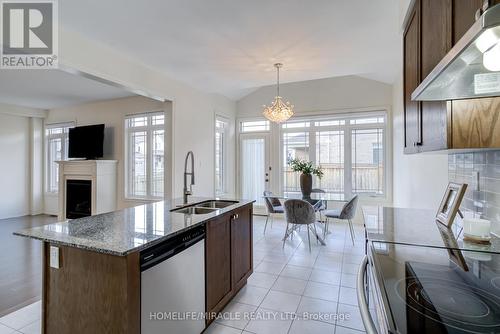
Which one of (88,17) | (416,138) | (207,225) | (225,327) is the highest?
(88,17)

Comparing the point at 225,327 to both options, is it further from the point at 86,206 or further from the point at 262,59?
the point at 86,206

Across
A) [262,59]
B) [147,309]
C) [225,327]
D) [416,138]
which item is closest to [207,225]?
[147,309]

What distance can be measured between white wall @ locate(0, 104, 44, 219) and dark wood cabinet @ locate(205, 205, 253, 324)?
682cm

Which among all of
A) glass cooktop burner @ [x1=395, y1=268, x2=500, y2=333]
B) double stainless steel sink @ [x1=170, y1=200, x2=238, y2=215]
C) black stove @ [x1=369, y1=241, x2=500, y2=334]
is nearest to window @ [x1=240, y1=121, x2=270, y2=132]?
double stainless steel sink @ [x1=170, y1=200, x2=238, y2=215]

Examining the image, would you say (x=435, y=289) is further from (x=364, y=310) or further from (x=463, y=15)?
(x=463, y=15)

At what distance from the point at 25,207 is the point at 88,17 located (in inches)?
250

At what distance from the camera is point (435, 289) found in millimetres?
958

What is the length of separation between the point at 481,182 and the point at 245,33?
2562 mm

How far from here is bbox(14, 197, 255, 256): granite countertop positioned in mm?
1344

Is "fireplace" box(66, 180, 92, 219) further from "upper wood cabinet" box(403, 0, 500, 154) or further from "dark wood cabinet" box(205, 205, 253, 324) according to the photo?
"upper wood cabinet" box(403, 0, 500, 154)

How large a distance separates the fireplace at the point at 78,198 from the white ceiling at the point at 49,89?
1815 mm

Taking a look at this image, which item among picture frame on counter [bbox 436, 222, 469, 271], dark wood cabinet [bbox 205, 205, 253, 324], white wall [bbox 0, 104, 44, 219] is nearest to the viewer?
picture frame on counter [bbox 436, 222, 469, 271]

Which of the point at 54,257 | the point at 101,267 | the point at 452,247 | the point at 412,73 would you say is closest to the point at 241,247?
the point at 101,267

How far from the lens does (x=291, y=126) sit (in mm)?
5859
